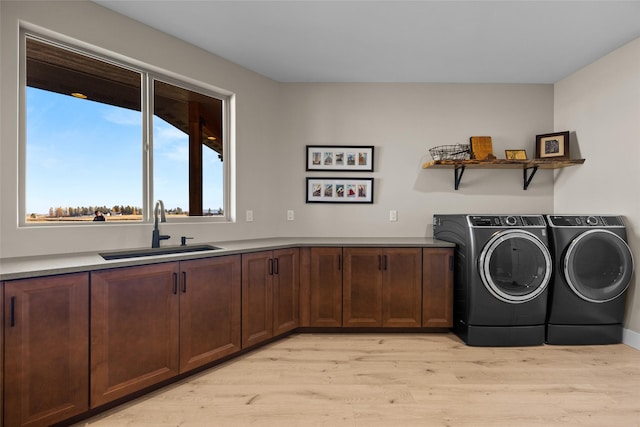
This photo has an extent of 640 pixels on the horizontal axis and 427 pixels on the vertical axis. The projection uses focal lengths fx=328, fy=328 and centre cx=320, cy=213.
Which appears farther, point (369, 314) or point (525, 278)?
point (369, 314)

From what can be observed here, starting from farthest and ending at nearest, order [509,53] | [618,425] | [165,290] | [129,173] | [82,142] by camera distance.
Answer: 1. [509,53]
2. [129,173]
3. [82,142]
4. [165,290]
5. [618,425]

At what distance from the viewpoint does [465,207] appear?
140 inches

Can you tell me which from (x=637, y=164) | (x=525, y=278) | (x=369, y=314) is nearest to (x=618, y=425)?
(x=525, y=278)

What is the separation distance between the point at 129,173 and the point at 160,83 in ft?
2.60

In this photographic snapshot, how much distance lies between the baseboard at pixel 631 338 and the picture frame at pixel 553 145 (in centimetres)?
163

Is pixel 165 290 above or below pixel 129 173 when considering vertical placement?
below

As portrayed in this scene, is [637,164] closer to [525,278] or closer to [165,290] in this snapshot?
[525,278]

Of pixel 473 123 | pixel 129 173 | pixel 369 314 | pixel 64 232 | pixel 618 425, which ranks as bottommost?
pixel 618 425

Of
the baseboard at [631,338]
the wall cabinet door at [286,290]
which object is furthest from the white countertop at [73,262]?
the baseboard at [631,338]

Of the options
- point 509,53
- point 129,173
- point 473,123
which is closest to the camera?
point 129,173

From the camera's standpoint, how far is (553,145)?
334cm

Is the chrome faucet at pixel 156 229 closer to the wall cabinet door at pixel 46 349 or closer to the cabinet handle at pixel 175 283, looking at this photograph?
the cabinet handle at pixel 175 283

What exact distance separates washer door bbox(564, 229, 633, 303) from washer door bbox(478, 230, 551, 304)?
23 cm

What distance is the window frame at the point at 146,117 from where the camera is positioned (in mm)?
1975
